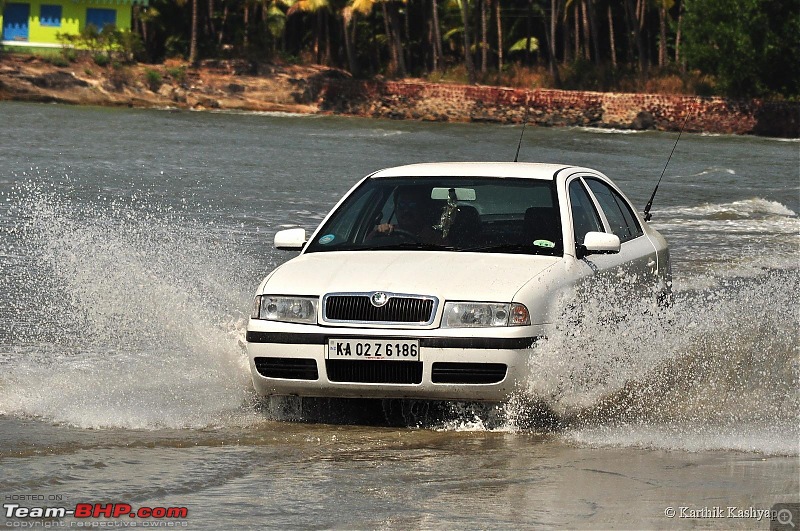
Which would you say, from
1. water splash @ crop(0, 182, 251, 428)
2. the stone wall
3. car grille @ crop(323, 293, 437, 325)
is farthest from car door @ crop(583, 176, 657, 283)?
the stone wall

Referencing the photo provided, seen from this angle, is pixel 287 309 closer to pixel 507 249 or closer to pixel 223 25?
pixel 507 249

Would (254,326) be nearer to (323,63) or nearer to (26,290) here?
(26,290)

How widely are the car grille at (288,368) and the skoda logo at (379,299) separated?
0.43 metres

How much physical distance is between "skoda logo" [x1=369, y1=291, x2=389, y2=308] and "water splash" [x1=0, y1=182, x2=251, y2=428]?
121 cm

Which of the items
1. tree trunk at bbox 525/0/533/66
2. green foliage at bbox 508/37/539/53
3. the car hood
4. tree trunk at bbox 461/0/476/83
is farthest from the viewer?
green foliage at bbox 508/37/539/53

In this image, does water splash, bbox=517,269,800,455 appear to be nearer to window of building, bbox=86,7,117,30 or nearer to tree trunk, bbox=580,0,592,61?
window of building, bbox=86,7,117,30

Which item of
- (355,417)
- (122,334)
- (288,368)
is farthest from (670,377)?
(122,334)

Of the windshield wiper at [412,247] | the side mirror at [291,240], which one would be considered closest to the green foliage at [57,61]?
the side mirror at [291,240]

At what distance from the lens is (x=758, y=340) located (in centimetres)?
903

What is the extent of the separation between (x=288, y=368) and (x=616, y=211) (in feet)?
9.38

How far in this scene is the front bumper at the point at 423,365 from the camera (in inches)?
279

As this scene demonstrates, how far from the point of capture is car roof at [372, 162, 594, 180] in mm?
8469

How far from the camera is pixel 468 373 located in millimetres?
7117

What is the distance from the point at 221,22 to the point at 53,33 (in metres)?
10.6
